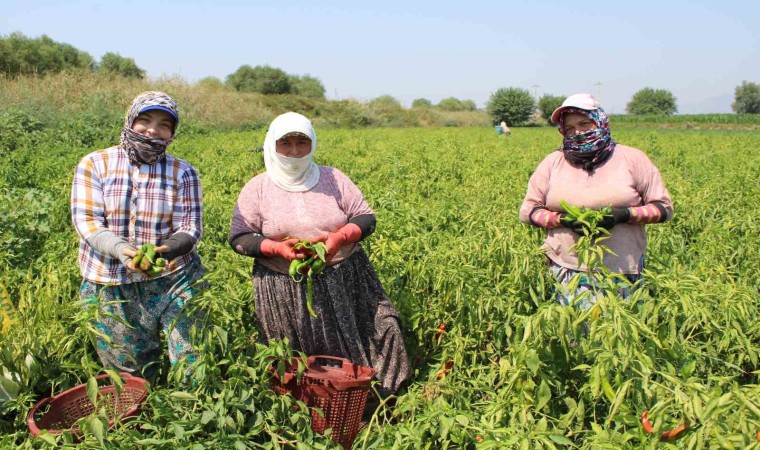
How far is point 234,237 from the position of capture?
2.85 meters

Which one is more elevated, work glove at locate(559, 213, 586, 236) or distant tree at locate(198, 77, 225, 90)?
distant tree at locate(198, 77, 225, 90)

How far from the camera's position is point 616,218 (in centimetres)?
281

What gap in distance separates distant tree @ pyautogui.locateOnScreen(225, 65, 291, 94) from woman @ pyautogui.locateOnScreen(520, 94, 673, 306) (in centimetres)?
5493

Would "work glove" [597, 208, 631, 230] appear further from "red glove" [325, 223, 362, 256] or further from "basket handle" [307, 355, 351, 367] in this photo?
"basket handle" [307, 355, 351, 367]

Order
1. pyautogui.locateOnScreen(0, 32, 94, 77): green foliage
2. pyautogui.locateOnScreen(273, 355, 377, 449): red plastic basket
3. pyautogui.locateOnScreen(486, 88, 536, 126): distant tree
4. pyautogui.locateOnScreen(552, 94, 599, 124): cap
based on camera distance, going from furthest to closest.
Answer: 1. pyautogui.locateOnScreen(486, 88, 536, 126): distant tree
2. pyautogui.locateOnScreen(0, 32, 94, 77): green foliage
3. pyautogui.locateOnScreen(552, 94, 599, 124): cap
4. pyautogui.locateOnScreen(273, 355, 377, 449): red plastic basket

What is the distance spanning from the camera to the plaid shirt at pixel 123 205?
2.61 m

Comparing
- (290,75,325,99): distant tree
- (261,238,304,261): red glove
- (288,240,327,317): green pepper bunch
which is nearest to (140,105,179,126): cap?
(261,238,304,261): red glove

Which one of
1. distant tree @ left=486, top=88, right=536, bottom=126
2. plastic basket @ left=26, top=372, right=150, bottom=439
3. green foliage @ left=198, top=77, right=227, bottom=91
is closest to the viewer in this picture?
plastic basket @ left=26, top=372, right=150, bottom=439

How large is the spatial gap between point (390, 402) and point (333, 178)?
124 cm

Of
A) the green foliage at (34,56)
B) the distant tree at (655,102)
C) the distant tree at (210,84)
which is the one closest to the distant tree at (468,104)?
the distant tree at (655,102)

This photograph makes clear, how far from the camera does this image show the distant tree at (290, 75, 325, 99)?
59.2 meters

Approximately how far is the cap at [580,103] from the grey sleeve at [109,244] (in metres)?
2.05

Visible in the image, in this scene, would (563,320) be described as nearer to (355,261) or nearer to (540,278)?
Result: (540,278)

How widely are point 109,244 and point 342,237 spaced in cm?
98
